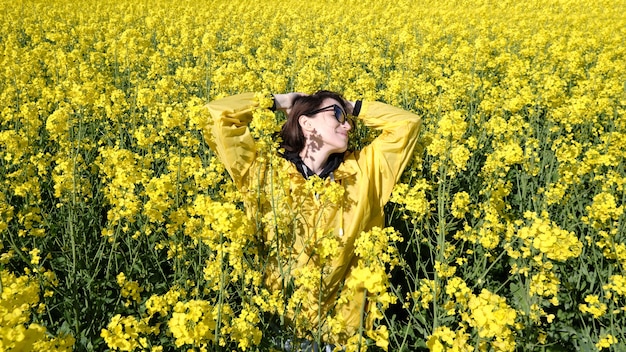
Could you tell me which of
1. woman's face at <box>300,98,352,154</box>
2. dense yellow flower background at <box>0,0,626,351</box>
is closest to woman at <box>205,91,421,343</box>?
woman's face at <box>300,98,352,154</box>

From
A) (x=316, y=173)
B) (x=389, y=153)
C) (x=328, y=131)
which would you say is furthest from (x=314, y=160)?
(x=389, y=153)

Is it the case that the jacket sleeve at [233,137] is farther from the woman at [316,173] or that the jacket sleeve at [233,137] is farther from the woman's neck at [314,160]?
the woman's neck at [314,160]

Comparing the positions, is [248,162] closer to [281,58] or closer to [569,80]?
[281,58]

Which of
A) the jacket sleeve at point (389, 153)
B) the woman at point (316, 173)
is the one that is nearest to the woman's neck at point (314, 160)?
the woman at point (316, 173)

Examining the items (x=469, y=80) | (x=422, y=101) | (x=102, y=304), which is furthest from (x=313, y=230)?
(x=469, y=80)

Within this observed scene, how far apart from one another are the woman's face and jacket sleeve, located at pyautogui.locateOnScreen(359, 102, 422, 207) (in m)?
0.25

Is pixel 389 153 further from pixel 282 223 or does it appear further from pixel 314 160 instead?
pixel 282 223

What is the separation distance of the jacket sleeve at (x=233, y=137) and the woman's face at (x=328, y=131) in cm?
40

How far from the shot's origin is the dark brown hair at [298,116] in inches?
116

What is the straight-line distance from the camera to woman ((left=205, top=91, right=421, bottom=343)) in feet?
9.05

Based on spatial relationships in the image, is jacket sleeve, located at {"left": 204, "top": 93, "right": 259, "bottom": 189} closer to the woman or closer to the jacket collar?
the woman

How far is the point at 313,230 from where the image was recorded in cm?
276

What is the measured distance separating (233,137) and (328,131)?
0.59 metres

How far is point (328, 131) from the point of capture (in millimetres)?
2818
